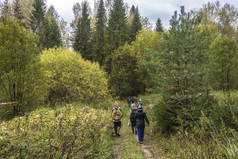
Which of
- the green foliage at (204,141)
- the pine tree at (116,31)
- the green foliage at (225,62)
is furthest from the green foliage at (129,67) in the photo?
the green foliage at (204,141)

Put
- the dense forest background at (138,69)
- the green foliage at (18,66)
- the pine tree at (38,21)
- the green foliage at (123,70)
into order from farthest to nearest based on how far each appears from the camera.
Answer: the pine tree at (38,21), the green foliage at (123,70), the green foliage at (18,66), the dense forest background at (138,69)

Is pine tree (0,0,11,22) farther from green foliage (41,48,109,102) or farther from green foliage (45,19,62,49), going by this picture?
green foliage (41,48,109,102)

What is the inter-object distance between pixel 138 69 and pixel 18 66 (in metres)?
20.8

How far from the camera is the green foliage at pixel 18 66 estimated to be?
8.73 metres

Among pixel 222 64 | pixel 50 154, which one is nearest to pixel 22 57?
pixel 50 154

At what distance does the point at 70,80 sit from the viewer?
14.8 meters

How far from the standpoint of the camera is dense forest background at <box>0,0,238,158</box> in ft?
18.7

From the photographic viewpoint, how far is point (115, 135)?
315 inches

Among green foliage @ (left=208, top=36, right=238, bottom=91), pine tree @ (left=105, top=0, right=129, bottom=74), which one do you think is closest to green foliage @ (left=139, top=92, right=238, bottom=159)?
green foliage @ (left=208, top=36, right=238, bottom=91)

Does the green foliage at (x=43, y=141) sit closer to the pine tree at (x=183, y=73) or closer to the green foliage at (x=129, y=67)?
the pine tree at (x=183, y=73)

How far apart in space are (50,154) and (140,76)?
24652 millimetres

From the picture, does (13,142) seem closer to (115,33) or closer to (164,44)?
(164,44)

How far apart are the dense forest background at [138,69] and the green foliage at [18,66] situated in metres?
0.05

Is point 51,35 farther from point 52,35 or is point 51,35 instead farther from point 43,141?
point 43,141
